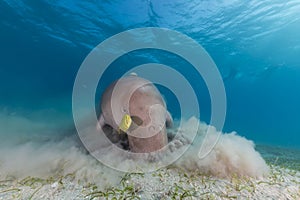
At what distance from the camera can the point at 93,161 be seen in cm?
402

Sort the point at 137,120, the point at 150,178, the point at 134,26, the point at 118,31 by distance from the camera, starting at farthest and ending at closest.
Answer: the point at 118,31, the point at 134,26, the point at 137,120, the point at 150,178

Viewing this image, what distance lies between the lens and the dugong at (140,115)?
13.1 ft

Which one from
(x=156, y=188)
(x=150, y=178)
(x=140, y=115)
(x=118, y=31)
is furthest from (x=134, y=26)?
(x=156, y=188)

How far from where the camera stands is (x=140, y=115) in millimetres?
4102

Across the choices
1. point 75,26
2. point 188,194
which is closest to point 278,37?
point 75,26

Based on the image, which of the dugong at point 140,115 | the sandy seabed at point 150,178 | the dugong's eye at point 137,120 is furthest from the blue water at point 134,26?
the dugong's eye at point 137,120

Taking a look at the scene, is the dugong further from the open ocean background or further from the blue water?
the blue water

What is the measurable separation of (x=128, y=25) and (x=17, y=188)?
57.0 ft

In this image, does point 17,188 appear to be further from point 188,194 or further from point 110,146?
point 188,194

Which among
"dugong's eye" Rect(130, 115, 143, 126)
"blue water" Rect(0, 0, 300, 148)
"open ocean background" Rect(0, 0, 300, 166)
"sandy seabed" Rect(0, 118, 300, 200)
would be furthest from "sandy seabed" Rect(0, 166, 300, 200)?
"blue water" Rect(0, 0, 300, 148)

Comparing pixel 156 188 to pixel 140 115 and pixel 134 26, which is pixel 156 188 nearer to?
pixel 140 115

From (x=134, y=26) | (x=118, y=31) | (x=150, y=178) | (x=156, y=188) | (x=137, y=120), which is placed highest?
(x=118, y=31)

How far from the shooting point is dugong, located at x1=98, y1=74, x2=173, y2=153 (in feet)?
13.1

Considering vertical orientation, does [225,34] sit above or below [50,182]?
above
